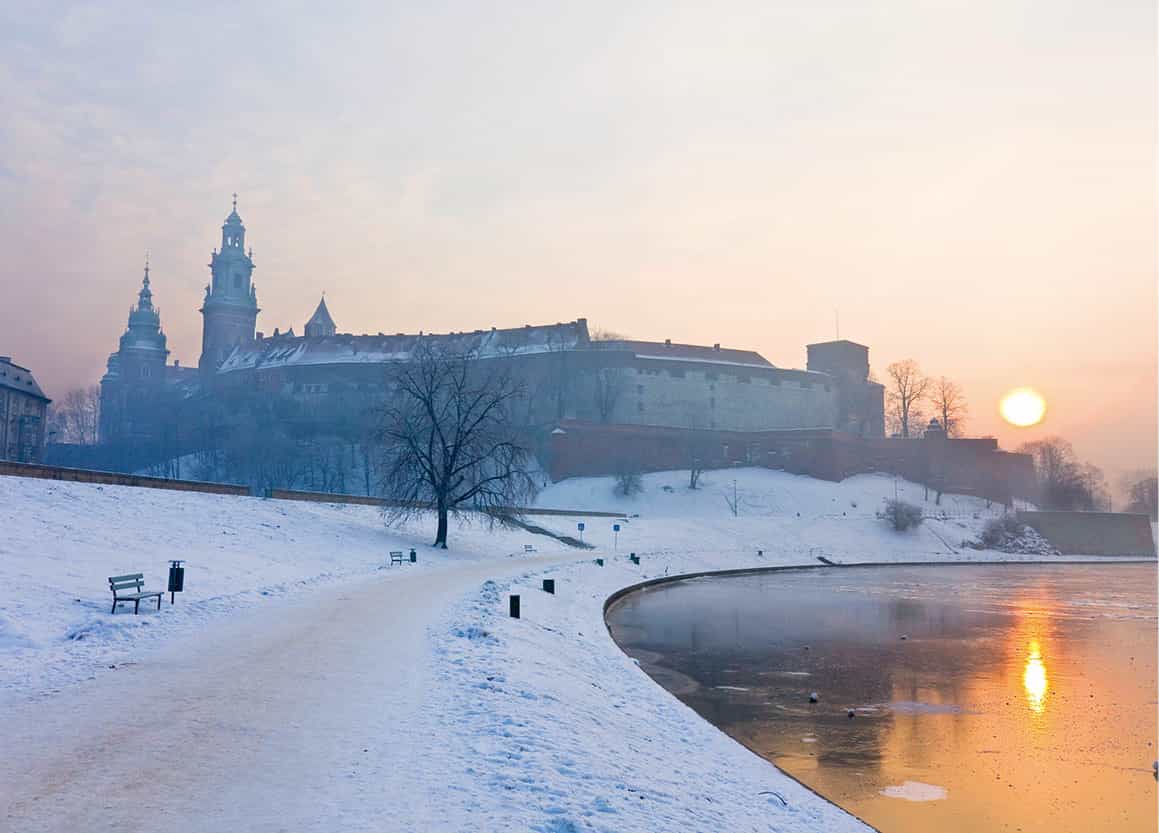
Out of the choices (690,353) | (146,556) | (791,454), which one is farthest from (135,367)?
(146,556)

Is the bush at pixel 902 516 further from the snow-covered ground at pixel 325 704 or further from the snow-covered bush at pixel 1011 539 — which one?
the snow-covered ground at pixel 325 704

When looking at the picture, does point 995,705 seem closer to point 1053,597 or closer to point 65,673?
point 65,673

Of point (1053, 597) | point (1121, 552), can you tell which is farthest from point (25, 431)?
point (1121, 552)

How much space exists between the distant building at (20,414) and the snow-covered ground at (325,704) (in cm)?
4367

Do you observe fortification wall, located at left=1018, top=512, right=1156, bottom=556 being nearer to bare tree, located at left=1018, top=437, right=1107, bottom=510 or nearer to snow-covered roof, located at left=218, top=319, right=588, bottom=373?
bare tree, located at left=1018, top=437, right=1107, bottom=510

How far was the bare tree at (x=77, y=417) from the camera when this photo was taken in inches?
5059

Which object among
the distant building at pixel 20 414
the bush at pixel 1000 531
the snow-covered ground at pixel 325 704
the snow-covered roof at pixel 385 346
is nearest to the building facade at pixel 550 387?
the snow-covered roof at pixel 385 346

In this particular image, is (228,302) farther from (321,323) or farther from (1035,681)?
(1035,681)

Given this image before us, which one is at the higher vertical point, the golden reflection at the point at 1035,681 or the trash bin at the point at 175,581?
the trash bin at the point at 175,581

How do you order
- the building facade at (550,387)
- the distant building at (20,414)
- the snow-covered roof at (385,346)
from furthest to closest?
1. the snow-covered roof at (385,346)
2. the building facade at (550,387)
3. the distant building at (20,414)

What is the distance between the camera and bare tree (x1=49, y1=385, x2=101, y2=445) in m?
128

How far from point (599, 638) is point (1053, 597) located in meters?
24.8

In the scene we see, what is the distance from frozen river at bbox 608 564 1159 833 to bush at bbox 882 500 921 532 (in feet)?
112

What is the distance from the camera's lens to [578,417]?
9550 centimetres
